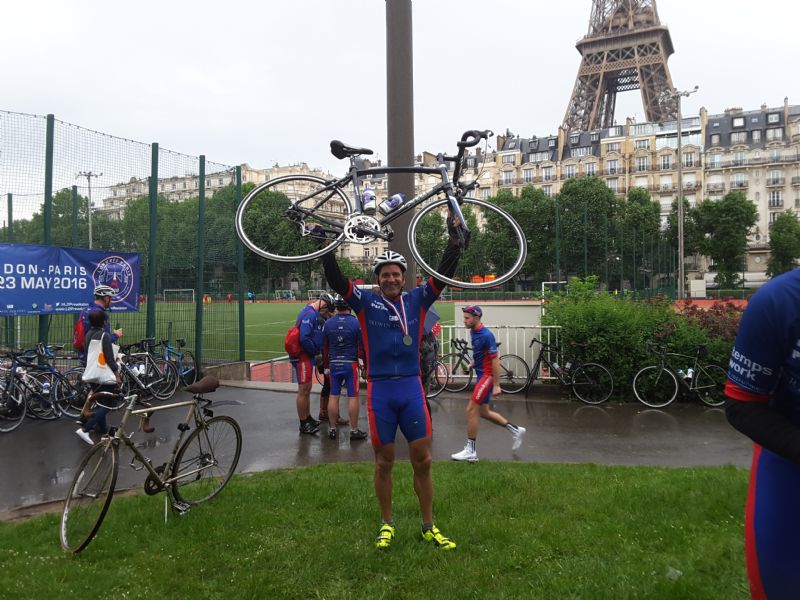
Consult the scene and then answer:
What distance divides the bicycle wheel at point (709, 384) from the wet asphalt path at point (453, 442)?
25 cm

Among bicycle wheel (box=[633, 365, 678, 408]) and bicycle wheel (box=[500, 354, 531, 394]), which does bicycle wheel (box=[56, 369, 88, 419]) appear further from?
bicycle wheel (box=[633, 365, 678, 408])

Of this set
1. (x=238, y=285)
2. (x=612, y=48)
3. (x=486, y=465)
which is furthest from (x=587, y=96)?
(x=486, y=465)

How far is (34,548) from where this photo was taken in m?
4.21

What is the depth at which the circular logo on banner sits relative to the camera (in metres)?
10.4

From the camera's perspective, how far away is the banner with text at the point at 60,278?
909 cm

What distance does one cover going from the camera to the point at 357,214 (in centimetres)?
434

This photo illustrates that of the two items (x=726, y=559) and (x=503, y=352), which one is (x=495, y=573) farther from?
(x=503, y=352)

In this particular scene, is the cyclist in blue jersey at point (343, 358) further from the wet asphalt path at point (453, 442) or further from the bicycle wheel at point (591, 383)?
the bicycle wheel at point (591, 383)

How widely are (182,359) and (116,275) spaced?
2106 millimetres

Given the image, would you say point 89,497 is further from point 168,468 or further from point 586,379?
point 586,379

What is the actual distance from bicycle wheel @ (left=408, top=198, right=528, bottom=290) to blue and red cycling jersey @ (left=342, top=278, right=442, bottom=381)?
296 millimetres

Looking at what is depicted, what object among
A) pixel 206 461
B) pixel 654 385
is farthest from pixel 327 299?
pixel 654 385

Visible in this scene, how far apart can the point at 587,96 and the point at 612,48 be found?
703 centimetres


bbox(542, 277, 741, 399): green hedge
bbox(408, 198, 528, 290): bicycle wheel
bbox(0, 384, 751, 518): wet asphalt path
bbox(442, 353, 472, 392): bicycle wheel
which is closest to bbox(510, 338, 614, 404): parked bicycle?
bbox(542, 277, 741, 399): green hedge
